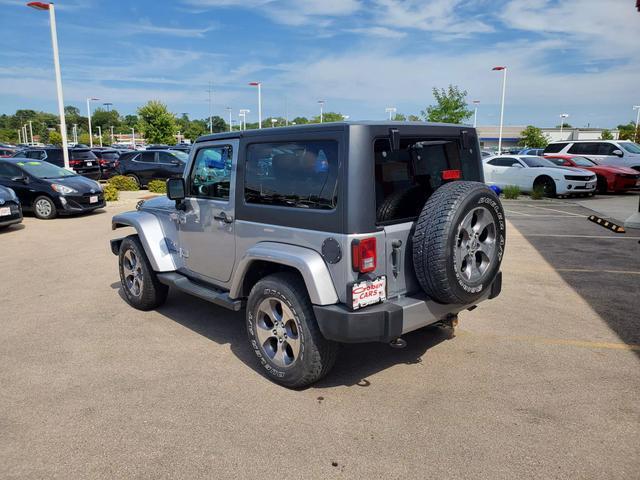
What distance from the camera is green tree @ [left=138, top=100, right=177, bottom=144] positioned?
46.5m

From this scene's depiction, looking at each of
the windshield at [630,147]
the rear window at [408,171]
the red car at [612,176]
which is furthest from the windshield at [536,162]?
the rear window at [408,171]

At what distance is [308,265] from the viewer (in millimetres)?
3260

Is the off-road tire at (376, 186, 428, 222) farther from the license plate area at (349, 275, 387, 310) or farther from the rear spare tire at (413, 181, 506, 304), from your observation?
the license plate area at (349, 275, 387, 310)

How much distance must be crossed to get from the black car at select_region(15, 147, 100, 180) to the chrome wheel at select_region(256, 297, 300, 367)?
18.1 metres

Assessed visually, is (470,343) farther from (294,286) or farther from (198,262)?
(198,262)

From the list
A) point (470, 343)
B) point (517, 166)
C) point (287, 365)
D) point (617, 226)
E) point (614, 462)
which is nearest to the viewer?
point (614, 462)

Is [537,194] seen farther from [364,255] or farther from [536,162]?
[364,255]

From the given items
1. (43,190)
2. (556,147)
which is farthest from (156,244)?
(556,147)

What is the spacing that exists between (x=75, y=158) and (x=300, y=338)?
19180 millimetres

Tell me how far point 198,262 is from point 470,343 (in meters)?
2.70

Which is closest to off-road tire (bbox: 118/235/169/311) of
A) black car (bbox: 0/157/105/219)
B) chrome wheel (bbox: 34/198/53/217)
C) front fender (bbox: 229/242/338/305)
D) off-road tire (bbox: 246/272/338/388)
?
off-road tire (bbox: 246/272/338/388)

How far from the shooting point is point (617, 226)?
10297 millimetres

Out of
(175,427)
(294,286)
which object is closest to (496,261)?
(294,286)

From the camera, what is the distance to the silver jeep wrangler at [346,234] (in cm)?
320
